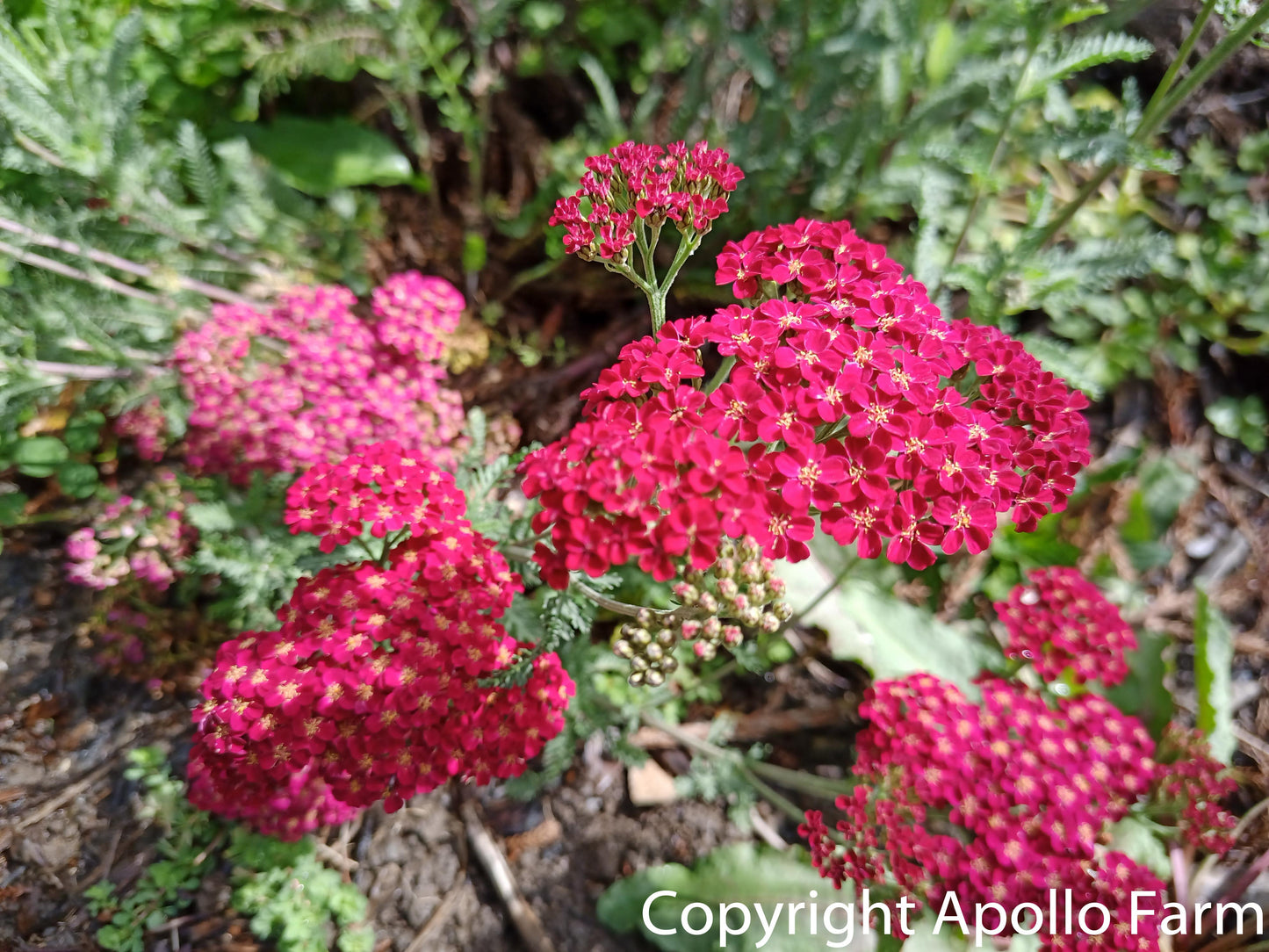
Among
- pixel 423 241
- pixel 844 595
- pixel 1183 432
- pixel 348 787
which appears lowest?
pixel 348 787

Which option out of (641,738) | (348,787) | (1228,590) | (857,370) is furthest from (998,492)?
(1228,590)

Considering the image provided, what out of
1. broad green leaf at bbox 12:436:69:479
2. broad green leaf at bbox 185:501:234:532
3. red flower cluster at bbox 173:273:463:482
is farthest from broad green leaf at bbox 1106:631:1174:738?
broad green leaf at bbox 12:436:69:479

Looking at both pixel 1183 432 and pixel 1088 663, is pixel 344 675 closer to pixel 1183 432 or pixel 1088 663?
pixel 1088 663

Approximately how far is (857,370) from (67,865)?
2.95 meters

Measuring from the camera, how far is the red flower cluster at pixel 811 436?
1445mm

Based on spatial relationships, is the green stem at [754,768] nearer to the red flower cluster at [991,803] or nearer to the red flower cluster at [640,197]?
the red flower cluster at [991,803]

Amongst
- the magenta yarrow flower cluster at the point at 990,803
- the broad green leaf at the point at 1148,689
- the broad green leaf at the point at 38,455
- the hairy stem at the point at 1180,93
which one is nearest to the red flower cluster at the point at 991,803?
the magenta yarrow flower cluster at the point at 990,803

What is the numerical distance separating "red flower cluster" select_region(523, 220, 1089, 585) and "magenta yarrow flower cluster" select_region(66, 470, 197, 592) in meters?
1.82

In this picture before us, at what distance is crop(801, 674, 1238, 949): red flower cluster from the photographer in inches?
82.0

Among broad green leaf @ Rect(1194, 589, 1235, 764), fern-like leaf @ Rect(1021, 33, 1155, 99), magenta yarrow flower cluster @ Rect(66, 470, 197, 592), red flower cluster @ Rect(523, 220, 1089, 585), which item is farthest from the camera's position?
broad green leaf @ Rect(1194, 589, 1235, 764)

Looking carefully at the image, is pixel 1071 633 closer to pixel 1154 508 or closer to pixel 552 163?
pixel 1154 508

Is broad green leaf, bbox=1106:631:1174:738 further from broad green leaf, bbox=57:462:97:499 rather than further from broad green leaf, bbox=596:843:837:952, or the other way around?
broad green leaf, bbox=57:462:97:499

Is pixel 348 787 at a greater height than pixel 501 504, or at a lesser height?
lesser

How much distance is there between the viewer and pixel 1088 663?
2.50 metres
